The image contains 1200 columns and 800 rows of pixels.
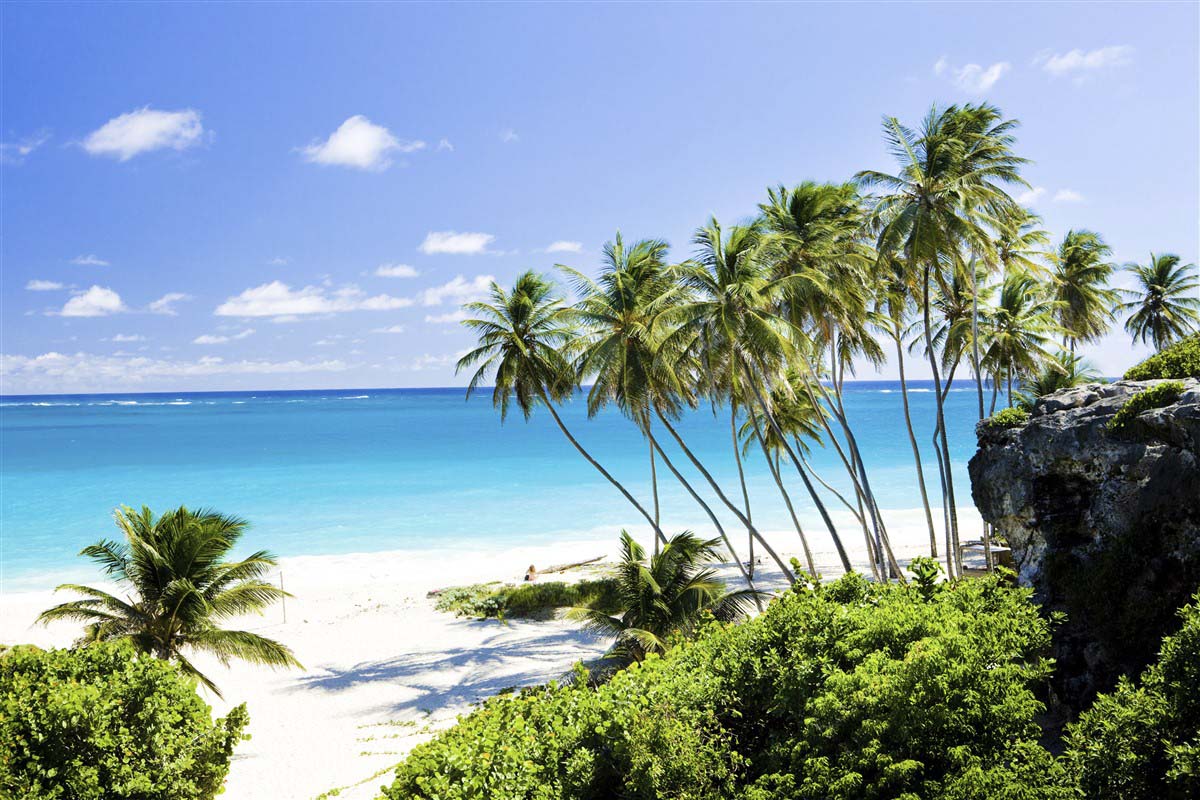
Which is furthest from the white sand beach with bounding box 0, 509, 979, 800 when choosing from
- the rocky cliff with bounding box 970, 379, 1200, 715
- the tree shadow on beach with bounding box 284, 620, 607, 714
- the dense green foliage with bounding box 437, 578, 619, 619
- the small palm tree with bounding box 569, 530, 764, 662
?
the rocky cliff with bounding box 970, 379, 1200, 715

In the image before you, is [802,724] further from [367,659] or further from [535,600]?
[535,600]

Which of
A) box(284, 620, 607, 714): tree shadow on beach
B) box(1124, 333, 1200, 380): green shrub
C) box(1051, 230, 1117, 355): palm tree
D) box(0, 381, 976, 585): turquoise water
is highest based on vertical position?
box(1051, 230, 1117, 355): palm tree

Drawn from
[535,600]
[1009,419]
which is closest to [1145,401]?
[1009,419]

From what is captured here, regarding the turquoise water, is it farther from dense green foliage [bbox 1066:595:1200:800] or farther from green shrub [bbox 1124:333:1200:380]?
dense green foliage [bbox 1066:595:1200:800]

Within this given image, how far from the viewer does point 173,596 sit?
41.6 ft

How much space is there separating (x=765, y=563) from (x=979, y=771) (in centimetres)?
2314

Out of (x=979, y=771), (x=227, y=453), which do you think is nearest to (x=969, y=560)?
(x=979, y=771)

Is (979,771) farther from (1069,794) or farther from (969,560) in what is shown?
(969,560)

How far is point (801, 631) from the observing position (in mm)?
7734

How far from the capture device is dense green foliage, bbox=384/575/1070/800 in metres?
5.87

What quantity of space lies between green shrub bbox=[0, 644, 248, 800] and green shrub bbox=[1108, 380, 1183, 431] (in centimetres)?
1264

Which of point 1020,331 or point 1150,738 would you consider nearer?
point 1150,738

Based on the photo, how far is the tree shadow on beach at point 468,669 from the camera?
16.2 metres

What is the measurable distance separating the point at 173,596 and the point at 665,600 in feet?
28.8
